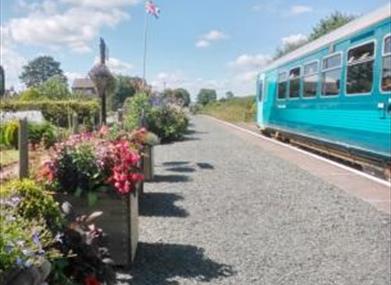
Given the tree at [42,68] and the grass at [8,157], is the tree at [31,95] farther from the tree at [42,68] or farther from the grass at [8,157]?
the tree at [42,68]

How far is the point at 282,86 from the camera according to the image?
22375mm

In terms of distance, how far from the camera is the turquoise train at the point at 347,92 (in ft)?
38.8

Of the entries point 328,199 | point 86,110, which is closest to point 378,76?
A: point 328,199

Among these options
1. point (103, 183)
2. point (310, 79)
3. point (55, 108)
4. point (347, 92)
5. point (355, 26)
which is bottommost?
point (55, 108)

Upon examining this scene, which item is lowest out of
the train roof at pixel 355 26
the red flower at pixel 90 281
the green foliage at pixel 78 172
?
the red flower at pixel 90 281

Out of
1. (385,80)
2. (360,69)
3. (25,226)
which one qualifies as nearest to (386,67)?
(385,80)

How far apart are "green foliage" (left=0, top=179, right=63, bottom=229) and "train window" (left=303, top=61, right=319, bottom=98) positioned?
13.0 meters

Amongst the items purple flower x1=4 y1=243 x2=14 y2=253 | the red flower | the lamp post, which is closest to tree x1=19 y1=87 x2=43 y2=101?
the lamp post

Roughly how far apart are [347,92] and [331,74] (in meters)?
1.45

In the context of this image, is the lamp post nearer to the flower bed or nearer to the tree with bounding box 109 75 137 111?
the flower bed

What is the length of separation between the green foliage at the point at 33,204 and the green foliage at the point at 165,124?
19.3 metres

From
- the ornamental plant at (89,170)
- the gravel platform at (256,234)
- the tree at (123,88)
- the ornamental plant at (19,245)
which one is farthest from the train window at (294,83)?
the ornamental plant at (19,245)

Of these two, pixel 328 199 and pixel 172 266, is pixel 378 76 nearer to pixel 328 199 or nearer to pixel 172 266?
pixel 328 199

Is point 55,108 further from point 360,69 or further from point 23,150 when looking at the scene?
point 23,150
